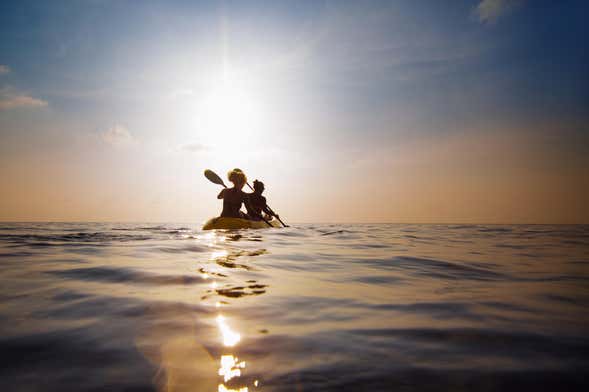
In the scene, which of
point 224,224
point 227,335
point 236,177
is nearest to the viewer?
point 227,335

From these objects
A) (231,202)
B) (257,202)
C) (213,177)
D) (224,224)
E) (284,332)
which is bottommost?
(284,332)

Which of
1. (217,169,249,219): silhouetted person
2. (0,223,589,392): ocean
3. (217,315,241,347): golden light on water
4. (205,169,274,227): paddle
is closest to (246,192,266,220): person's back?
(205,169,274,227): paddle

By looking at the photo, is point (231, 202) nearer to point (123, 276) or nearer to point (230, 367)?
point (123, 276)

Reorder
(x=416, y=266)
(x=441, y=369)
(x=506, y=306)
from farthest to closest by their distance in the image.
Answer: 1. (x=416, y=266)
2. (x=506, y=306)
3. (x=441, y=369)

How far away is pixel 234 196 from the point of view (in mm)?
10406

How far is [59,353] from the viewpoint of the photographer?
4.00ft

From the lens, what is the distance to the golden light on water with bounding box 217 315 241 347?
4.47 ft

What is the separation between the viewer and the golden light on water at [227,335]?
4.47 ft

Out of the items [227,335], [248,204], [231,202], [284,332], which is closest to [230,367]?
[227,335]

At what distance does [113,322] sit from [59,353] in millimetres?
381

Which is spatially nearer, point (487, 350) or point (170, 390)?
point (170, 390)

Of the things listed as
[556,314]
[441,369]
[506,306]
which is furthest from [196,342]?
[556,314]

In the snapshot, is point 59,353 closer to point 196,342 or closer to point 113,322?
point 113,322

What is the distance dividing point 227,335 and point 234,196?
914cm
